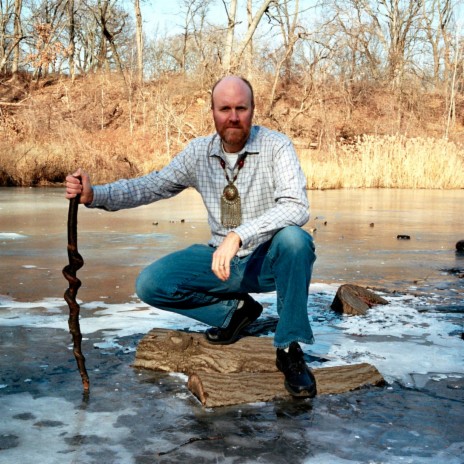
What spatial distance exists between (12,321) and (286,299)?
180 cm

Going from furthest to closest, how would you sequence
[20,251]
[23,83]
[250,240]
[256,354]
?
[23,83]
[20,251]
[256,354]
[250,240]

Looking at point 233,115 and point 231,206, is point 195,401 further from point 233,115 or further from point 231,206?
point 233,115

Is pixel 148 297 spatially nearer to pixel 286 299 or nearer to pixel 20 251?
pixel 286 299

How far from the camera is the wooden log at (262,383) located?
9.20ft

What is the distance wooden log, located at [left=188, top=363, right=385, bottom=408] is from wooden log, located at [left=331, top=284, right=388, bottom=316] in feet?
4.15

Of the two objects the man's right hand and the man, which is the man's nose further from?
the man's right hand

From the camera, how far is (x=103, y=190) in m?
Result: 3.32

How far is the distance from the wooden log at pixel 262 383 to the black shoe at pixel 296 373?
0.14 ft

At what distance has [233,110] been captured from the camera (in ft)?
10.8

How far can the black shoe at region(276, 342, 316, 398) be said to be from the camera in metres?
2.88

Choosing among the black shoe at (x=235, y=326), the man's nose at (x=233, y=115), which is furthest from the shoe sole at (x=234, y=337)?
the man's nose at (x=233, y=115)

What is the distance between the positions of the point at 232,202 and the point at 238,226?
170mm

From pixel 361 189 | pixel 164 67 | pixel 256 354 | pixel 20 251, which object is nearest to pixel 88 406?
pixel 256 354

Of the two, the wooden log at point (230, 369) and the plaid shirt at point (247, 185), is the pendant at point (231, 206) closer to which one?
the plaid shirt at point (247, 185)
